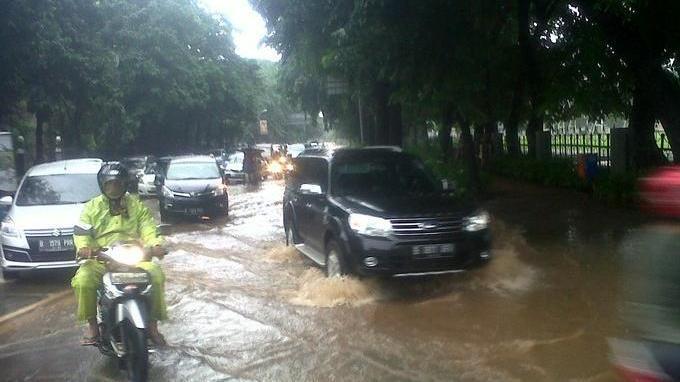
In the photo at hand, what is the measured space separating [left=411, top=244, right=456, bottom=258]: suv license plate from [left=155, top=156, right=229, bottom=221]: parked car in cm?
1068

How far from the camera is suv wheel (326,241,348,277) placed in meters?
8.66

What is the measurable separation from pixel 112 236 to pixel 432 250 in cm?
365

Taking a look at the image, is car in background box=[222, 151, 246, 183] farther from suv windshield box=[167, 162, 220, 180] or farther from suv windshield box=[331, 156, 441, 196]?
suv windshield box=[331, 156, 441, 196]

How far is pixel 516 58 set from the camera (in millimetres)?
22062

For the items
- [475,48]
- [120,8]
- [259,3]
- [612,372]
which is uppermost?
[120,8]

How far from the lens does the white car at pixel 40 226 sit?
10.0 meters

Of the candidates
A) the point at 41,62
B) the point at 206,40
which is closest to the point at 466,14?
the point at 41,62

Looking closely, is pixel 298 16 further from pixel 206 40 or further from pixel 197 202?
pixel 206 40

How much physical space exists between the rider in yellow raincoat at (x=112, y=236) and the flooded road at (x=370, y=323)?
2.03 ft

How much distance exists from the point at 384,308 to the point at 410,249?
0.74m

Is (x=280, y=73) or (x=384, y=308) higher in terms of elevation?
(x=280, y=73)

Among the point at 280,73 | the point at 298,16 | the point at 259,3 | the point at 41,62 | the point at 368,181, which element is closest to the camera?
the point at 368,181

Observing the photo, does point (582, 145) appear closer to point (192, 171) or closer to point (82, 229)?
point (192, 171)

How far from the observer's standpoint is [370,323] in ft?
25.0
